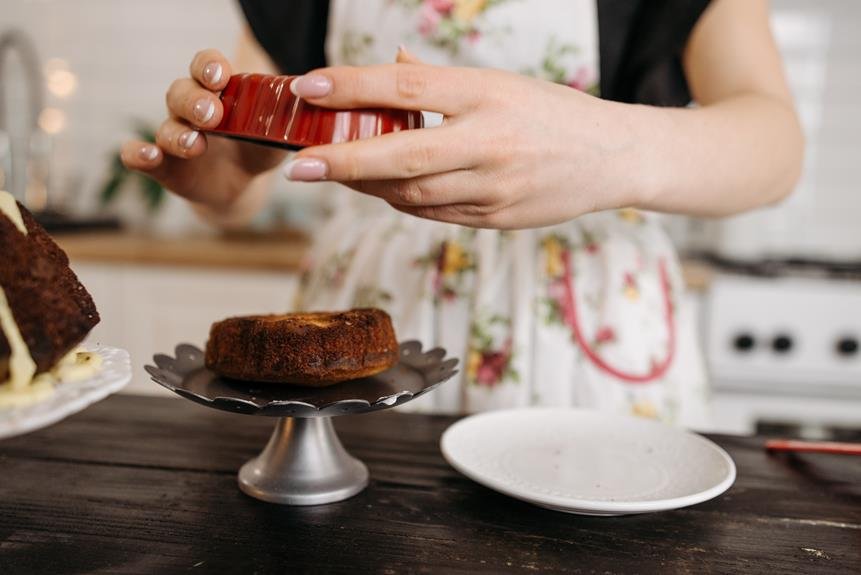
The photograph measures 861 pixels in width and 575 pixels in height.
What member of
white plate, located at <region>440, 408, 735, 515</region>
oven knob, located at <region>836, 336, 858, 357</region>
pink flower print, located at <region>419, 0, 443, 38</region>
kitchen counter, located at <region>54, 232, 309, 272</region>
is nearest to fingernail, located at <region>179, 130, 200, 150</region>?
white plate, located at <region>440, 408, 735, 515</region>

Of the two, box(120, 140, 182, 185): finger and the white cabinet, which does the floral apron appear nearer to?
box(120, 140, 182, 185): finger

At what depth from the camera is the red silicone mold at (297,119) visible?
0.51 m

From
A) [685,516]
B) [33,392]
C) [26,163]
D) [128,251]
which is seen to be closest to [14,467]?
[33,392]

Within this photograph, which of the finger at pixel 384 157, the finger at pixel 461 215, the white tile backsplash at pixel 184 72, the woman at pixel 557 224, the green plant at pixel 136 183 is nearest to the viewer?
the finger at pixel 384 157

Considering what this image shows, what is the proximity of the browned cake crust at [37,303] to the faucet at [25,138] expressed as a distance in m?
1.94

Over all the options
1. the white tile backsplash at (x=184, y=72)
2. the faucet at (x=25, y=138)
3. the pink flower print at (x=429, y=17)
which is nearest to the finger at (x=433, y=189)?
the pink flower print at (x=429, y=17)

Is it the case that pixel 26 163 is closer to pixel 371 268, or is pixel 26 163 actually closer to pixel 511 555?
pixel 371 268

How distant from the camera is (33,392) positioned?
1.41ft

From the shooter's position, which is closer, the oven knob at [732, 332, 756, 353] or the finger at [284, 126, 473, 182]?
the finger at [284, 126, 473, 182]

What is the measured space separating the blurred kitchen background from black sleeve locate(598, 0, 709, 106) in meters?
0.71

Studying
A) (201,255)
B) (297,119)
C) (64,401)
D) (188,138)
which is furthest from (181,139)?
(201,255)

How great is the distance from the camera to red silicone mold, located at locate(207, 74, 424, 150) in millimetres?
509

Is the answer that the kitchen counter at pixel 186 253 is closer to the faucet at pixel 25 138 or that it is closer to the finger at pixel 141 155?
the faucet at pixel 25 138

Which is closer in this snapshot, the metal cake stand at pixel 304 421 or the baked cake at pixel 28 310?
the baked cake at pixel 28 310
